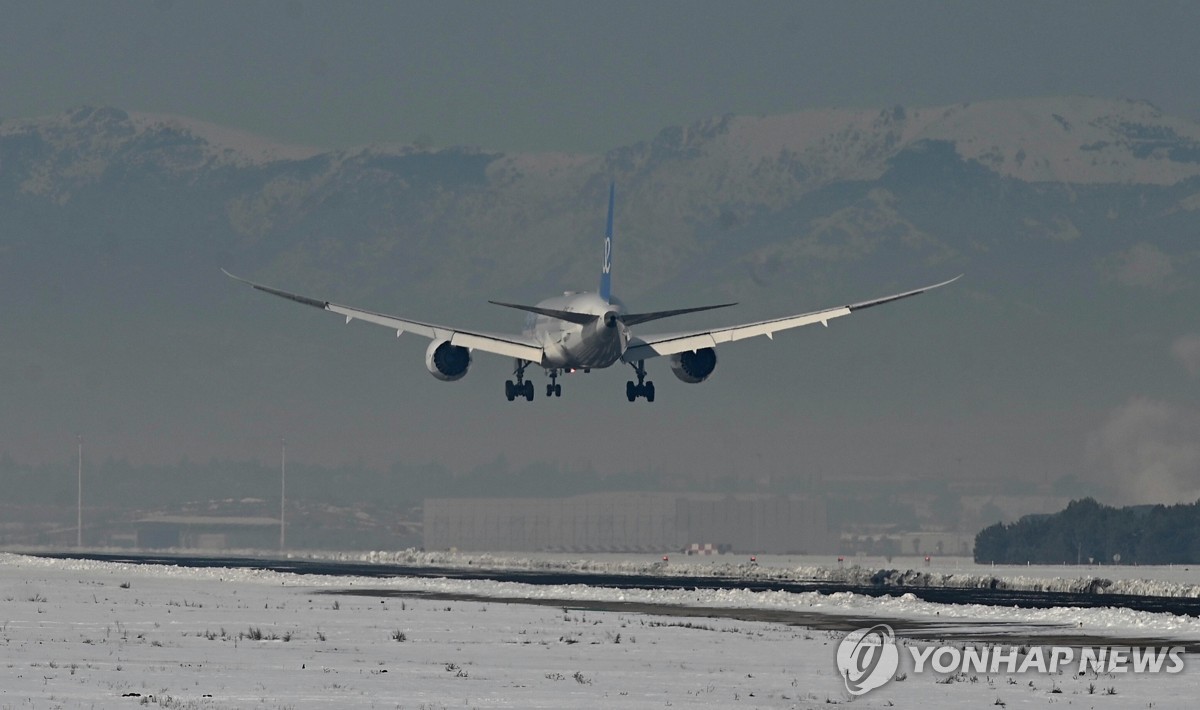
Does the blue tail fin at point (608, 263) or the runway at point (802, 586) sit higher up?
the blue tail fin at point (608, 263)

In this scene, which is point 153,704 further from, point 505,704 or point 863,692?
point 863,692

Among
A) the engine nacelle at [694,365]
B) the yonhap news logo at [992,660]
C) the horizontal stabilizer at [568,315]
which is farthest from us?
the engine nacelle at [694,365]

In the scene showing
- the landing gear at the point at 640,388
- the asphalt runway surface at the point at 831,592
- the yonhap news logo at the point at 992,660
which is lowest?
the yonhap news logo at the point at 992,660

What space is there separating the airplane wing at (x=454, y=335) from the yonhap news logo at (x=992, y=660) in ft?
152

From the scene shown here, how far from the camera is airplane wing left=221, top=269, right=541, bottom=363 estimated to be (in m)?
95.9

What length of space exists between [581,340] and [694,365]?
408 inches

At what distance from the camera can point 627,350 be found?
314 ft

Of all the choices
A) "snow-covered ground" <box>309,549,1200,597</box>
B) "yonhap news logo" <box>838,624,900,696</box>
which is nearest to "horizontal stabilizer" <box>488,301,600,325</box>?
"snow-covered ground" <box>309,549,1200,597</box>

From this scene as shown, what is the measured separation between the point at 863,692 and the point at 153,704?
15220mm

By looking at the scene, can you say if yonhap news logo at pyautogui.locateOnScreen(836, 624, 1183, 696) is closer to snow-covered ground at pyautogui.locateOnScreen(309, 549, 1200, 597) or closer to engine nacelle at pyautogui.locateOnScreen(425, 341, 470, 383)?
snow-covered ground at pyautogui.locateOnScreen(309, 549, 1200, 597)

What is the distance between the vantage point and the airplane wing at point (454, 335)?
95938mm

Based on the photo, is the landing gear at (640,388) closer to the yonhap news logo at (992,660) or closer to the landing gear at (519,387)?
the landing gear at (519,387)

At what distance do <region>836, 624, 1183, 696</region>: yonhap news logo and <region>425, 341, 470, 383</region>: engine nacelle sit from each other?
48413 millimetres

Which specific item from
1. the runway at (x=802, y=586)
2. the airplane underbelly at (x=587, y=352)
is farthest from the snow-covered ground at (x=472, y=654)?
the airplane underbelly at (x=587, y=352)
